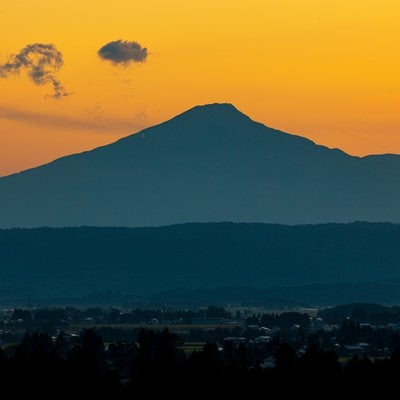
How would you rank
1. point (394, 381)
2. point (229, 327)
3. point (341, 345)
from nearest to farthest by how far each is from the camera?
point (394, 381)
point (341, 345)
point (229, 327)

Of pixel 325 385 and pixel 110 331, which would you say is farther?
pixel 110 331

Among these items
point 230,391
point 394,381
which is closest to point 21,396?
point 230,391

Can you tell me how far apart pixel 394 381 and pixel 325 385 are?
302 centimetres

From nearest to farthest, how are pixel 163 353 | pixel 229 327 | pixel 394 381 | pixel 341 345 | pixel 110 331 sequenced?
pixel 394 381
pixel 163 353
pixel 341 345
pixel 110 331
pixel 229 327

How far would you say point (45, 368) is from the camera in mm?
89375

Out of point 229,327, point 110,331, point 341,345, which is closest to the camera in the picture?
point 341,345

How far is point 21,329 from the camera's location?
645 feet

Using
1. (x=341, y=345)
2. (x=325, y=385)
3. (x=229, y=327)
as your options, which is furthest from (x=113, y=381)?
(x=229, y=327)

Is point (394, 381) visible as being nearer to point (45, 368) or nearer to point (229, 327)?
point (45, 368)

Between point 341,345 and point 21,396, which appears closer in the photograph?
point 21,396

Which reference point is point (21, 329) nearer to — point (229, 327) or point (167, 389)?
point (229, 327)

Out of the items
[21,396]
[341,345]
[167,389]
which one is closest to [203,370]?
[167,389]

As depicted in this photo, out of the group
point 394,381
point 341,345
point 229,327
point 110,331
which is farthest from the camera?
point 229,327

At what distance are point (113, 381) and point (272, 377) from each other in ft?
22.8
